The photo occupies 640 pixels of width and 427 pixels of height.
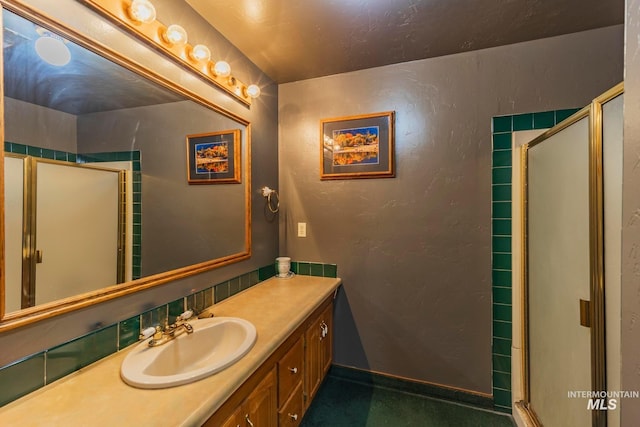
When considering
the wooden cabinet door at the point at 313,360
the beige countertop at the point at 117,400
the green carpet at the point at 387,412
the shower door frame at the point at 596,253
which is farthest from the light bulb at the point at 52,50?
the green carpet at the point at 387,412

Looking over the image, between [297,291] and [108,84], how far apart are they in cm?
141

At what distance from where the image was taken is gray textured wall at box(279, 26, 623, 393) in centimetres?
168

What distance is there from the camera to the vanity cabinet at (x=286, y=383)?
0.97m

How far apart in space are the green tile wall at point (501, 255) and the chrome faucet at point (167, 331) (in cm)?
183

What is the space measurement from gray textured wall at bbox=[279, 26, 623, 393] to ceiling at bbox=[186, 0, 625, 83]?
13 cm

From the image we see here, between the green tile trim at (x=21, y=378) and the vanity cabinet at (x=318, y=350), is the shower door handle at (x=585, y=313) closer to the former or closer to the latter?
the vanity cabinet at (x=318, y=350)

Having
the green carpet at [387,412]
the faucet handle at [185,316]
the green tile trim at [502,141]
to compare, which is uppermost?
the green tile trim at [502,141]

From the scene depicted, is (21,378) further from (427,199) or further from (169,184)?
(427,199)

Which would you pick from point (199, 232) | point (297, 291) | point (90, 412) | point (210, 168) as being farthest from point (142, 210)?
point (297, 291)

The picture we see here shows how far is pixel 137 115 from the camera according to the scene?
1196 mm

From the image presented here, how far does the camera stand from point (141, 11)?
1077 millimetres

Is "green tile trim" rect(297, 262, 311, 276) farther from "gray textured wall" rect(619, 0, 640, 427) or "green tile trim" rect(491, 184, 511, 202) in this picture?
"gray textured wall" rect(619, 0, 640, 427)

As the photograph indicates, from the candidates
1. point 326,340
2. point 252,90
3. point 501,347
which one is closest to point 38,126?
point 252,90

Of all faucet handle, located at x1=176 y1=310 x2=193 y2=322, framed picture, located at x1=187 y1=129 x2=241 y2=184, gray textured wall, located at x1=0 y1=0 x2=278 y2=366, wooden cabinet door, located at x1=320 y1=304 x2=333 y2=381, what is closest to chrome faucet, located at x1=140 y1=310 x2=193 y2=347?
faucet handle, located at x1=176 y1=310 x2=193 y2=322
